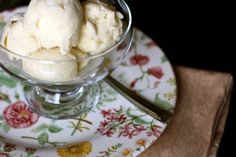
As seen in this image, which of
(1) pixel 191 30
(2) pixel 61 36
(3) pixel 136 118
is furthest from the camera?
(1) pixel 191 30

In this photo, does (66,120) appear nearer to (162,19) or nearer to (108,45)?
(108,45)

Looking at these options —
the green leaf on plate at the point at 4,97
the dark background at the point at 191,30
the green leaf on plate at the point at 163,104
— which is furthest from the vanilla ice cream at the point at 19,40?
the dark background at the point at 191,30

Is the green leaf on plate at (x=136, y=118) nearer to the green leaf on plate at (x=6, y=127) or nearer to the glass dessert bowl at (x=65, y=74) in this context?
the glass dessert bowl at (x=65, y=74)

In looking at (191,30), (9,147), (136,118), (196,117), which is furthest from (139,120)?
(191,30)

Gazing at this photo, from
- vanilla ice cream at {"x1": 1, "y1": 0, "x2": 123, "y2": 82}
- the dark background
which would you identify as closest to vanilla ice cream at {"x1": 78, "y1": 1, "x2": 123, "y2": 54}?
vanilla ice cream at {"x1": 1, "y1": 0, "x2": 123, "y2": 82}

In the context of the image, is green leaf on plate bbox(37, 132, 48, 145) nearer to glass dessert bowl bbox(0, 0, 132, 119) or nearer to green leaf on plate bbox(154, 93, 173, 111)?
glass dessert bowl bbox(0, 0, 132, 119)

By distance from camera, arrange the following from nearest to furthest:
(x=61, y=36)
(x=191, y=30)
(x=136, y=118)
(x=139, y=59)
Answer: (x=61, y=36) → (x=136, y=118) → (x=139, y=59) → (x=191, y=30)

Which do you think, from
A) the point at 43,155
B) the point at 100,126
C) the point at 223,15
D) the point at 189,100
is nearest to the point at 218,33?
the point at 223,15

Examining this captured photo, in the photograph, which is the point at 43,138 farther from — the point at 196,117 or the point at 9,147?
the point at 196,117

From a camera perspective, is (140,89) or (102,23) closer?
(102,23)
